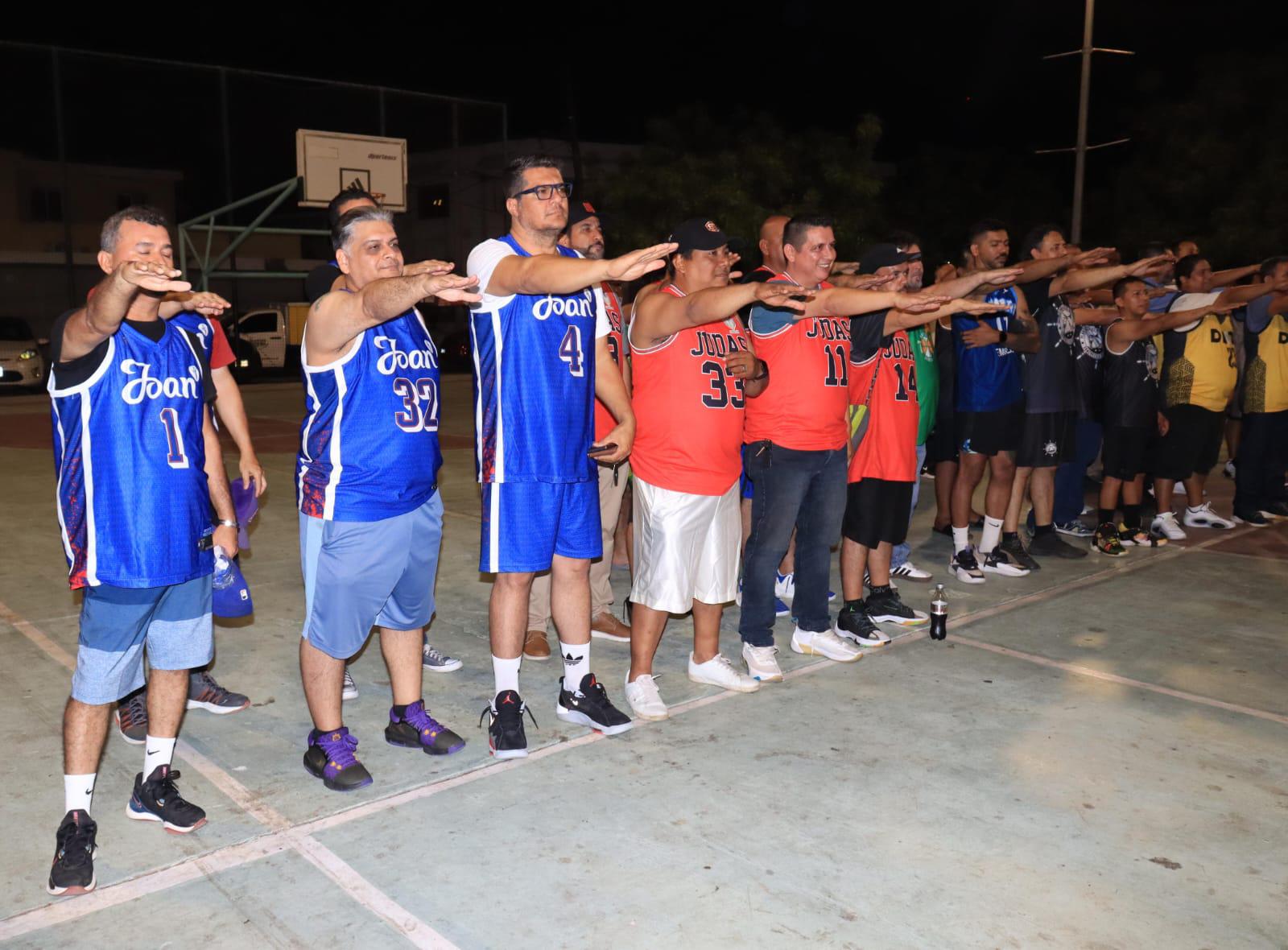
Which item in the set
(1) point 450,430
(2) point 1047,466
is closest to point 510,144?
(1) point 450,430

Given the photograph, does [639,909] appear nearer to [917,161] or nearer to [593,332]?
[593,332]

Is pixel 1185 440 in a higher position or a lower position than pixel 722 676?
higher

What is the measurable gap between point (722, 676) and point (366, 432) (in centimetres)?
202

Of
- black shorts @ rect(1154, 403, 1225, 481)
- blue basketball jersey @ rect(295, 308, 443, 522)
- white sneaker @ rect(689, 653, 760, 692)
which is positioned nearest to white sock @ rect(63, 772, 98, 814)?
blue basketball jersey @ rect(295, 308, 443, 522)

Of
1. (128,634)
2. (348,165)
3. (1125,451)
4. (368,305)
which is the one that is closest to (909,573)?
(1125,451)

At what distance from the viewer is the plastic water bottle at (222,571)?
3.97m

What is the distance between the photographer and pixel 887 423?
5.64 meters

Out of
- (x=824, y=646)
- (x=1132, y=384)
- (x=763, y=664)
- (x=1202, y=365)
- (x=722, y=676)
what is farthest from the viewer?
(x=1202, y=365)

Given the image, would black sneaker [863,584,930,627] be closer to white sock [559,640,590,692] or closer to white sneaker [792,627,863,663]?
white sneaker [792,627,863,663]

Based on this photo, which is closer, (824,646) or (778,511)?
(778,511)

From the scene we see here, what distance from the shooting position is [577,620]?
4395 mm

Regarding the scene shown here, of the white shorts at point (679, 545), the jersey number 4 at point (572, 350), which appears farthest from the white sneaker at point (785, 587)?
the jersey number 4 at point (572, 350)

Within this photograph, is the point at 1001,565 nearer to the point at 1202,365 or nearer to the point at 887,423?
the point at 887,423

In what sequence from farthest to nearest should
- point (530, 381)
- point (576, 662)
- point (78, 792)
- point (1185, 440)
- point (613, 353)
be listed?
point (1185, 440) → point (613, 353) → point (576, 662) → point (530, 381) → point (78, 792)
